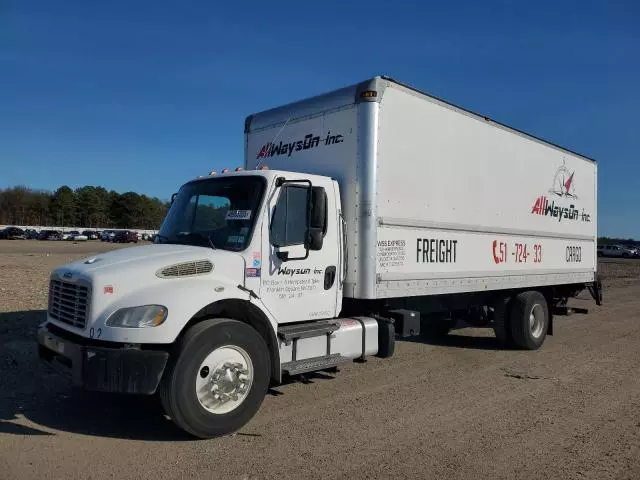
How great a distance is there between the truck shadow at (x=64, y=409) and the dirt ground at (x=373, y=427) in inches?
0.7

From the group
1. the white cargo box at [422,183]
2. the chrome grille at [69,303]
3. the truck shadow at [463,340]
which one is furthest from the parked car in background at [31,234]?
the chrome grille at [69,303]

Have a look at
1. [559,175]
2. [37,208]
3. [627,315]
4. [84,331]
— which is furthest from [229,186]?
[37,208]

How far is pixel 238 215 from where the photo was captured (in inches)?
212

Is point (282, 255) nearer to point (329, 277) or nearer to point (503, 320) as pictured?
point (329, 277)

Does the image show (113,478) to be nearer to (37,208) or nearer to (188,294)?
(188,294)

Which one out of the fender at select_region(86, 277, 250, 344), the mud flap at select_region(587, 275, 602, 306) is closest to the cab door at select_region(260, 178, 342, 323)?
the fender at select_region(86, 277, 250, 344)

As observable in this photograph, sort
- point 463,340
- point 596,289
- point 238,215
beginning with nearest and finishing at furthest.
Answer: point 238,215, point 463,340, point 596,289

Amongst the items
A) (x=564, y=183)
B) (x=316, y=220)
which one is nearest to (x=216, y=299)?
(x=316, y=220)

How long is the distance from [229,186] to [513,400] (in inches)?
159

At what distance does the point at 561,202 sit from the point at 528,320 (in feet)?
8.37

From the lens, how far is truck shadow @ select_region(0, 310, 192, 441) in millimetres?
4902

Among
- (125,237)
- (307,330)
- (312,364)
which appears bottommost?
(312,364)

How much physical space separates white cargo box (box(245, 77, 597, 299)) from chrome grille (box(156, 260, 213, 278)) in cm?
190

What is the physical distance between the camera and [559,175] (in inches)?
395
